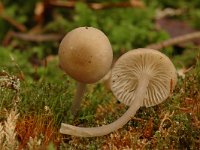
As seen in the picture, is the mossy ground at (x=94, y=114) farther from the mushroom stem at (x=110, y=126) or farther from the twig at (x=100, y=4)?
the twig at (x=100, y=4)

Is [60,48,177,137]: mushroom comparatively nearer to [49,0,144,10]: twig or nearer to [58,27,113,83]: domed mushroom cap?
[58,27,113,83]: domed mushroom cap

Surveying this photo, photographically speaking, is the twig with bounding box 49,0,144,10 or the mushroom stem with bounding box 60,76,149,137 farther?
the twig with bounding box 49,0,144,10

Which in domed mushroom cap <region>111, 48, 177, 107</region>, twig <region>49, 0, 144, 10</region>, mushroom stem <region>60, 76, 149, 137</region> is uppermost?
twig <region>49, 0, 144, 10</region>

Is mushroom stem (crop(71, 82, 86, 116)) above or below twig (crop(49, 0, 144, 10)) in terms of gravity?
below

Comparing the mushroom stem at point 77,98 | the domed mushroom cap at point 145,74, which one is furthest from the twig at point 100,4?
the mushroom stem at point 77,98

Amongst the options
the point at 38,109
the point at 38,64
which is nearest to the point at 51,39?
the point at 38,64

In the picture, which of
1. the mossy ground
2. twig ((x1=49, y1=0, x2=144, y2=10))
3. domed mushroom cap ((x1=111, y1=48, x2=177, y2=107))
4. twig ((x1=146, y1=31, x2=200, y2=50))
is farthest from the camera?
twig ((x1=49, y1=0, x2=144, y2=10))

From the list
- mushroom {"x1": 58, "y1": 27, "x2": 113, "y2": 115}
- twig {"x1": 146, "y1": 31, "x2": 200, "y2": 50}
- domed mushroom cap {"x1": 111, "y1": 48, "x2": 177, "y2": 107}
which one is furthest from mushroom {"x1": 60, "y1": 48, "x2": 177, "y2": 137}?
twig {"x1": 146, "y1": 31, "x2": 200, "y2": 50}
